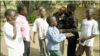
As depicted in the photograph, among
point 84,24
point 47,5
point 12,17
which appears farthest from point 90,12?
point 47,5

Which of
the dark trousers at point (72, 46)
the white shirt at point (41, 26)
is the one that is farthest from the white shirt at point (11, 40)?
the dark trousers at point (72, 46)

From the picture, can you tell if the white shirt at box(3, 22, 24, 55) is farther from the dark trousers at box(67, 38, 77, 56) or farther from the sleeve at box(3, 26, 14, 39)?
the dark trousers at box(67, 38, 77, 56)

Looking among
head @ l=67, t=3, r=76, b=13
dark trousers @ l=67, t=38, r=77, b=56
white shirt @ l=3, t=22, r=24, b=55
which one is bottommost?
dark trousers @ l=67, t=38, r=77, b=56

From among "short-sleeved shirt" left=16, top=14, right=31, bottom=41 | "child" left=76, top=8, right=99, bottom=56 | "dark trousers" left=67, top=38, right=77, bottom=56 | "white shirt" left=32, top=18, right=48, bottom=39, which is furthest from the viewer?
"white shirt" left=32, top=18, right=48, bottom=39

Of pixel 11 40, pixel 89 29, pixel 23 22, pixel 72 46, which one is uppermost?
pixel 23 22

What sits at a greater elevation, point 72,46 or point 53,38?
point 53,38

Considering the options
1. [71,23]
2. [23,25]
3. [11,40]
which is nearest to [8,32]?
[11,40]

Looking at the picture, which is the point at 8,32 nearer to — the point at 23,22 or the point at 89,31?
the point at 23,22

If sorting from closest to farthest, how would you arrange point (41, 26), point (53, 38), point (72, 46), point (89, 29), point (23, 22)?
→ 1. point (53, 38)
2. point (89, 29)
3. point (23, 22)
4. point (72, 46)
5. point (41, 26)

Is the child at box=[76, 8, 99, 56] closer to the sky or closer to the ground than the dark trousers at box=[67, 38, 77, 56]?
closer to the sky

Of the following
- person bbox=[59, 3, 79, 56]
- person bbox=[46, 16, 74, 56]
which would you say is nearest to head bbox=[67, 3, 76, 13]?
person bbox=[59, 3, 79, 56]

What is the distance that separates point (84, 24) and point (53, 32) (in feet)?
2.34

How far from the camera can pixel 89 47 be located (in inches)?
84.3

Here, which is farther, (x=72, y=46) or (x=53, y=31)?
(x=72, y=46)
